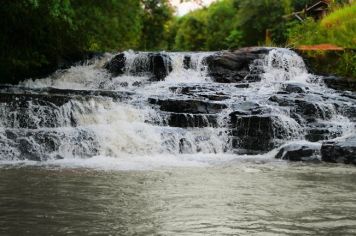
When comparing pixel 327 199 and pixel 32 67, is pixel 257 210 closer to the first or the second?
pixel 327 199

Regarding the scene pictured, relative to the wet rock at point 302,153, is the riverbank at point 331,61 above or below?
above

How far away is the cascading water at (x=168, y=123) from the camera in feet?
36.5

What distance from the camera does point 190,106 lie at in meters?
13.8

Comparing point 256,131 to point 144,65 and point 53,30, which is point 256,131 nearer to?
point 53,30

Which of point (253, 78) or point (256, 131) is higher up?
point (253, 78)

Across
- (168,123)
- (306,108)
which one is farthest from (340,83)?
(168,123)

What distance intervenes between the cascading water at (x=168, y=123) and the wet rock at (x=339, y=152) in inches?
55.6

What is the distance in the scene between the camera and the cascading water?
36.5 ft

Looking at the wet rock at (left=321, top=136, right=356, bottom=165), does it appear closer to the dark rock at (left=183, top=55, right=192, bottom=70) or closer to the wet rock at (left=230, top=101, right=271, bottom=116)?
the wet rock at (left=230, top=101, right=271, bottom=116)

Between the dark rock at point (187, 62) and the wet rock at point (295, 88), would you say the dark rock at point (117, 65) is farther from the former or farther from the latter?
the wet rock at point (295, 88)

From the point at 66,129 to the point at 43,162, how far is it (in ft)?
5.69

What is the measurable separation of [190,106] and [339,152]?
14.1ft

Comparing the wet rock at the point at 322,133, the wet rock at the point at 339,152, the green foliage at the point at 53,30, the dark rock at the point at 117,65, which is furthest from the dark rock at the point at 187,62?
the wet rock at the point at 339,152

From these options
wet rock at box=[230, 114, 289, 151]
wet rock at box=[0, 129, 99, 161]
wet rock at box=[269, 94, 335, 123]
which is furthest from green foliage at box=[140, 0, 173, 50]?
wet rock at box=[0, 129, 99, 161]
